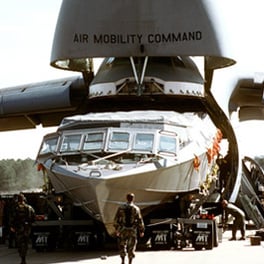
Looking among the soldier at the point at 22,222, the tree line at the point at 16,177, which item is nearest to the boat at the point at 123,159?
the soldier at the point at 22,222

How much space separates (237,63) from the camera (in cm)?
2800

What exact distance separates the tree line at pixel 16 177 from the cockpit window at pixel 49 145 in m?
27.0

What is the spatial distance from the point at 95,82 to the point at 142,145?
226 inches

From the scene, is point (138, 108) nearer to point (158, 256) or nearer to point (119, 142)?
point (119, 142)

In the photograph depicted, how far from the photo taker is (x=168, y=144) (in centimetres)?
2058

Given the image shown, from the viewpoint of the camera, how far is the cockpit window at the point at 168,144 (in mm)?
20438

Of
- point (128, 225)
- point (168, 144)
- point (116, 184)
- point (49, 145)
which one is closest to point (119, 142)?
point (168, 144)

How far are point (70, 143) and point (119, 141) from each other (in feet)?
4.03

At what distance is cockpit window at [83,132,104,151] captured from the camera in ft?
67.1

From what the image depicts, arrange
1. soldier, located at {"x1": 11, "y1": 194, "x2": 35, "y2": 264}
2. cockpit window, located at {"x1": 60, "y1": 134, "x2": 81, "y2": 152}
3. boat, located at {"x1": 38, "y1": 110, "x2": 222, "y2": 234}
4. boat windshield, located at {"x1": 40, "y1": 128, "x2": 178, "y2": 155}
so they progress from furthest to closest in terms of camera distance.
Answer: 1. cockpit window, located at {"x1": 60, "y1": 134, "x2": 81, "y2": 152}
2. boat windshield, located at {"x1": 40, "y1": 128, "x2": 178, "y2": 155}
3. boat, located at {"x1": 38, "y1": 110, "x2": 222, "y2": 234}
4. soldier, located at {"x1": 11, "y1": 194, "x2": 35, "y2": 264}

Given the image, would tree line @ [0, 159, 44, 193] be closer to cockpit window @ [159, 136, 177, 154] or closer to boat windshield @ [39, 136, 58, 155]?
boat windshield @ [39, 136, 58, 155]

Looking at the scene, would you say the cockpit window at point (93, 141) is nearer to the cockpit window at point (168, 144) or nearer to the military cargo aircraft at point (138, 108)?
the military cargo aircraft at point (138, 108)

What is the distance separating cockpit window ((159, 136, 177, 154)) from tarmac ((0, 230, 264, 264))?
2.34 metres

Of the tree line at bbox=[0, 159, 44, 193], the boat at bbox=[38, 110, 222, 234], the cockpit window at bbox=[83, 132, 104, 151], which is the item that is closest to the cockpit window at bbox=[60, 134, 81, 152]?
the boat at bbox=[38, 110, 222, 234]
